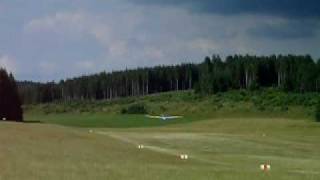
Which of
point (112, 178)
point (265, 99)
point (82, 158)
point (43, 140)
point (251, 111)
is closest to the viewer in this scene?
point (112, 178)

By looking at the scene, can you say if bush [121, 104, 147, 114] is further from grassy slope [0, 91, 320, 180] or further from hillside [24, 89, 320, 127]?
grassy slope [0, 91, 320, 180]

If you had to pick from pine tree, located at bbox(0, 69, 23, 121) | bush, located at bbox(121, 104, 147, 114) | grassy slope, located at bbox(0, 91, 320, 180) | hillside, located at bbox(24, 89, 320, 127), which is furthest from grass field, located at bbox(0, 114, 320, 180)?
bush, located at bbox(121, 104, 147, 114)

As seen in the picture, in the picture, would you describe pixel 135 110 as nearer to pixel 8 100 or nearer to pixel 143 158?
pixel 8 100

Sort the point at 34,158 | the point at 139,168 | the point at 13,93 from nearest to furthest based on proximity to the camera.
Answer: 1. the point at 139,168
2. the point at 34,158
3. the point at 13,93

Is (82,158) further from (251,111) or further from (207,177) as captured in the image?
(251,111)

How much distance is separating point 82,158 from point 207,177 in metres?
11.2

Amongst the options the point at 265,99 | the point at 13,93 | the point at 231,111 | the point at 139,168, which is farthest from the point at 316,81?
the point at 139,168

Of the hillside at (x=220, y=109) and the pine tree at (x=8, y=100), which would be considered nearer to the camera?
the pine tree at (x=8, y=100)

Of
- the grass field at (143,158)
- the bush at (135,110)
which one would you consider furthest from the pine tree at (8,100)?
the bush at (135,110)

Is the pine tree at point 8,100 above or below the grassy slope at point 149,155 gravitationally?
Answer: above

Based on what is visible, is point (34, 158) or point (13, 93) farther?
point (13, 93)

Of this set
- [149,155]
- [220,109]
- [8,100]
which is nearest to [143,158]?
[149,155]

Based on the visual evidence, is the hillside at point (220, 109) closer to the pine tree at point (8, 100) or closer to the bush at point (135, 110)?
the bush at point (135, 110)

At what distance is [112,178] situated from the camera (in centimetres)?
2683
